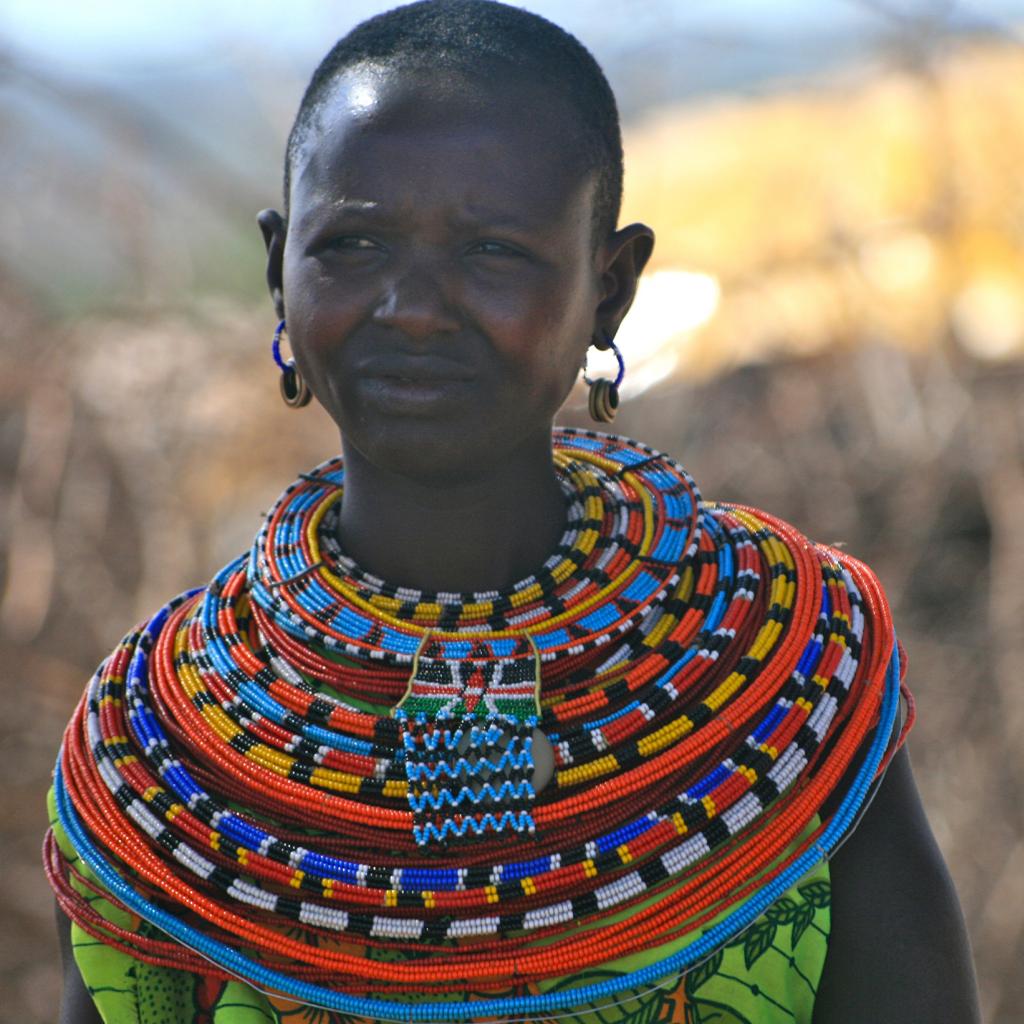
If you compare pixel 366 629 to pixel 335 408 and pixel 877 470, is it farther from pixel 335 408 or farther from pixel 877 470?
pixel 877 470

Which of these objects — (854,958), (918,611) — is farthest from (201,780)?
(918,611)

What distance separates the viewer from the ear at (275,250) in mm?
1990

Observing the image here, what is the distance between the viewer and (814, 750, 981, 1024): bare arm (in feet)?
5.72

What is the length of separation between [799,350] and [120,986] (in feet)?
13.6

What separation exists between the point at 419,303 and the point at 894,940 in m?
0.98

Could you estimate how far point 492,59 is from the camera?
1789 millimetres

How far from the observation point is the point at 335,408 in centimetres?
184

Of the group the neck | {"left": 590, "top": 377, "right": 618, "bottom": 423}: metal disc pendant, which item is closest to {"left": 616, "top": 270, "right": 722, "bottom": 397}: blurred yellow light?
{"left": 590, "top": 377, "right": 618, "bottom": 423}: metal disc pendant

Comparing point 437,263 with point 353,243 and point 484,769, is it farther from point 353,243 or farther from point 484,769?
point 484,769

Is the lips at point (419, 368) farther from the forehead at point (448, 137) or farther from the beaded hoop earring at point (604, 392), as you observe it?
the beaded hoop earring at point (604, 392)

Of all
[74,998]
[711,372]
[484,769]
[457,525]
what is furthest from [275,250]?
[711,372]

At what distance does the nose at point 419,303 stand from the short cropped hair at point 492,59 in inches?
10.2

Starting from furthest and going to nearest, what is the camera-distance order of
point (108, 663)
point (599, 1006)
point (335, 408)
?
point (108, 663)
point (335, 408)
point (599, 1006)

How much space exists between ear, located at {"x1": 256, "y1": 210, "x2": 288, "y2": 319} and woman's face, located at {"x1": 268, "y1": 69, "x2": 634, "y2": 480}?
6.6 inches
